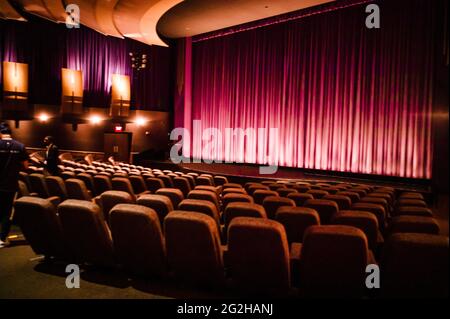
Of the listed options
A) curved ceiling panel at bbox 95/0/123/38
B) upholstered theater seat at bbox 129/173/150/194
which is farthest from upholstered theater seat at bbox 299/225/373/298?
curved ceiling panel at bbox 95/0/123/38

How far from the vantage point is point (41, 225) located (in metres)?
3.00

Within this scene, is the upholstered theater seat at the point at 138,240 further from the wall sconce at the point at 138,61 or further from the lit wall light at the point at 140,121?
the lit wall light at the point at 140,121

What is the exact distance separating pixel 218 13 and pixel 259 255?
9409 millimetres

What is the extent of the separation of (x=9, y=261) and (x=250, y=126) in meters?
9.88

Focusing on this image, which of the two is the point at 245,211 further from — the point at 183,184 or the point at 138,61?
the point at 138,61

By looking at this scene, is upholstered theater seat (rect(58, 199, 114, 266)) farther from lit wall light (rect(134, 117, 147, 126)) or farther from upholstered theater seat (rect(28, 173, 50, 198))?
lit wall light (rect(134, 117, 147, 126))

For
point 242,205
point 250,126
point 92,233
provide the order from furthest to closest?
point 250,126 < point 242,205 < point 92,233

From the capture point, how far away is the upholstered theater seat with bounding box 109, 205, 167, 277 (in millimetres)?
2537

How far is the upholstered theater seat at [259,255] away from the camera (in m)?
2.16

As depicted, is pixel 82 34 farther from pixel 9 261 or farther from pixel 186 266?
pixel 186 266

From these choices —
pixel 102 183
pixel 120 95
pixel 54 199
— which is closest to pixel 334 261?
pixel 54 199

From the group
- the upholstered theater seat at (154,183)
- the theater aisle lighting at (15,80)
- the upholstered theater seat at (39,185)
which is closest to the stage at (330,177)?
the upholstered theater seat at (154,183)
